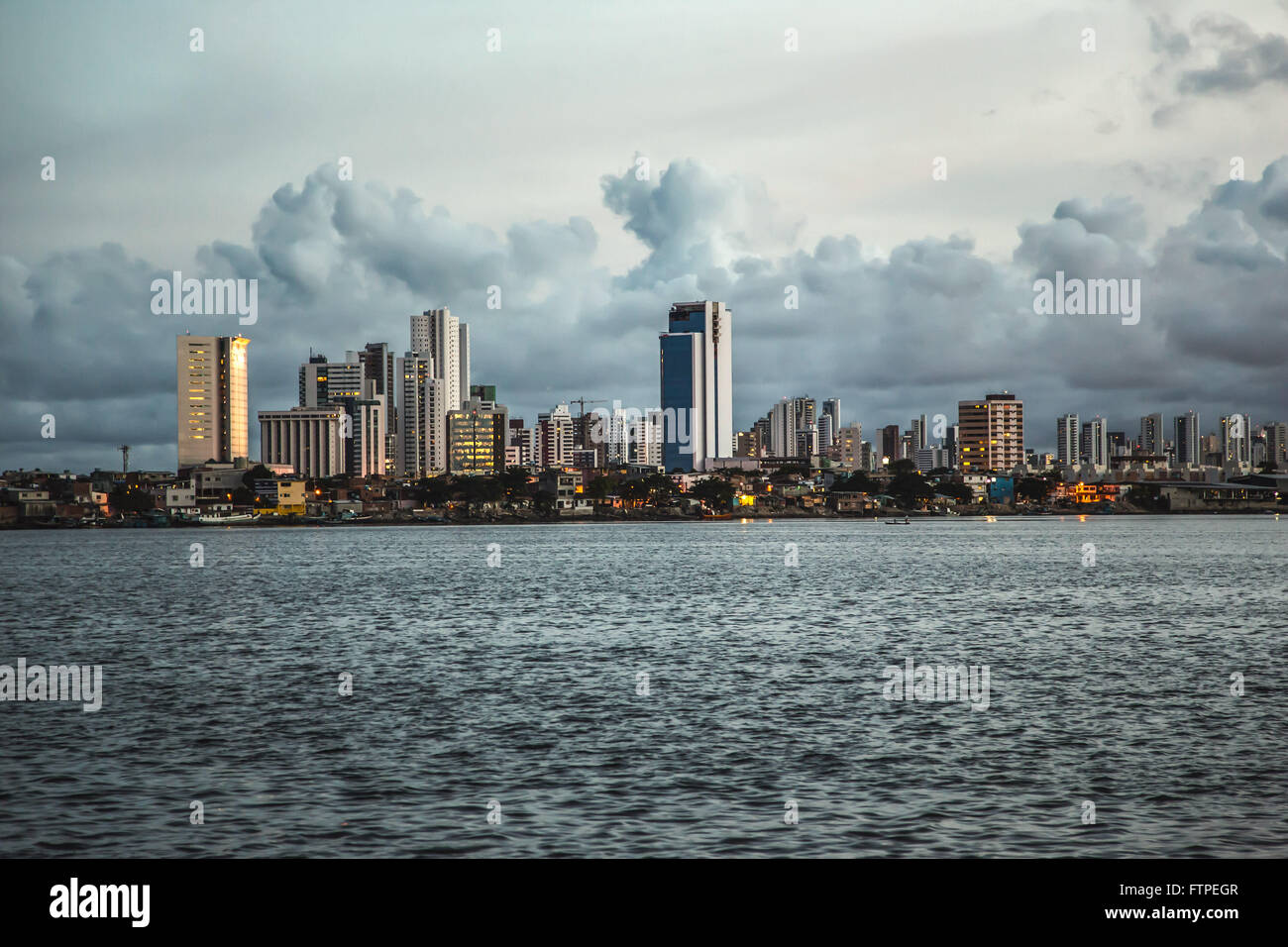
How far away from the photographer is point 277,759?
2788 cm

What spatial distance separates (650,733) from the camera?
101 feet

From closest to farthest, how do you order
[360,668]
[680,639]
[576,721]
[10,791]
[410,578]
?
[10,791] < [576,721] < [360,668] < [680,639] < [410,578]

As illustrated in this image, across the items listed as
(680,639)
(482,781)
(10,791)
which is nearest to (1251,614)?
(680,639)

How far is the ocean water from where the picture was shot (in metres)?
21.0

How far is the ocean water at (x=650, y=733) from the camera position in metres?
21.0
